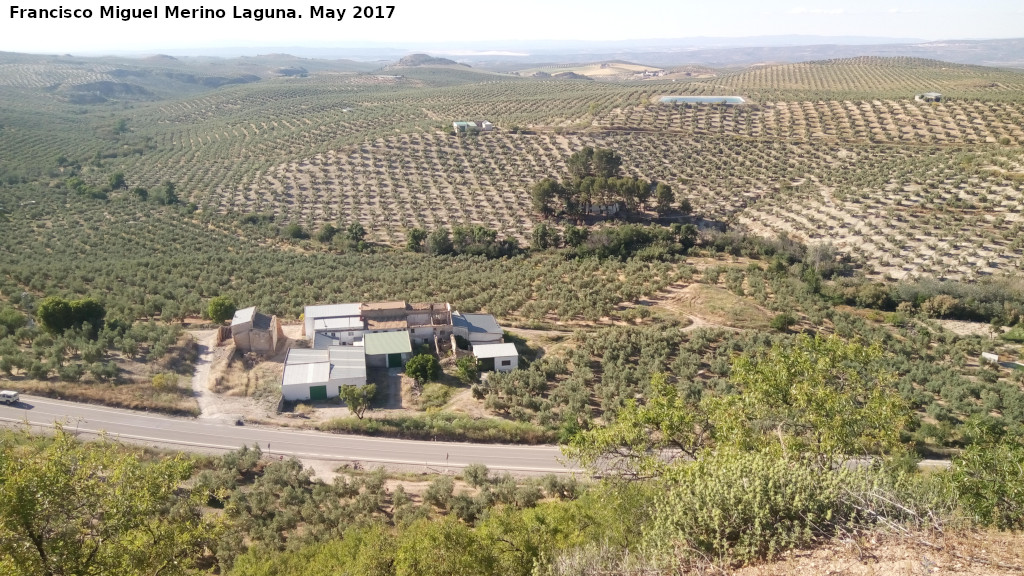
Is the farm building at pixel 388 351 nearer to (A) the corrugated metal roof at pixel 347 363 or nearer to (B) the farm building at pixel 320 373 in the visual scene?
(A) the corrugated metal roof at pixel 347 363

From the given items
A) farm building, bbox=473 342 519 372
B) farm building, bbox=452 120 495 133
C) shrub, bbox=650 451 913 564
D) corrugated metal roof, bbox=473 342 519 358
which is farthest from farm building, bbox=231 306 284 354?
farm building, bbox=452 120 495 133

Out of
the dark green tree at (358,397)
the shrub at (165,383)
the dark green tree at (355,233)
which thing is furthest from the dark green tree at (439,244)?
the shrub at (165,383)

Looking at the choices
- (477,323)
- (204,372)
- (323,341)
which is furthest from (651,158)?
(204,372)

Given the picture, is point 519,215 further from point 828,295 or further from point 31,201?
point 31,201

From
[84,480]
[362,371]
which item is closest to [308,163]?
[362,371]

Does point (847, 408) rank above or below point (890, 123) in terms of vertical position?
below

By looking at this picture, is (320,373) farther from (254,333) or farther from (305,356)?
(254,333)
